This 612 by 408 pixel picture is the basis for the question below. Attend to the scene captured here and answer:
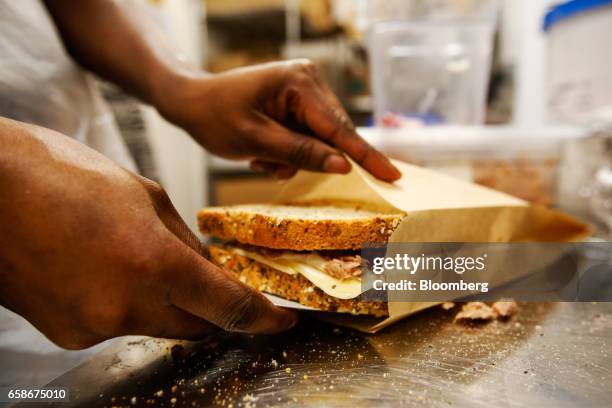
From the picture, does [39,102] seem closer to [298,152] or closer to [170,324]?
[298,152]

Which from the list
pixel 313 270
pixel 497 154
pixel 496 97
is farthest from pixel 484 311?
pixel 496 97

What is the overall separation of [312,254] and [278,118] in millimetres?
432

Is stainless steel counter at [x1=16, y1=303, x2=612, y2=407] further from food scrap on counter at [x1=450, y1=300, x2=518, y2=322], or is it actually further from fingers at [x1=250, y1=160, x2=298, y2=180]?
fingers at [x1=250, y1=160, x2=298, y2=180]

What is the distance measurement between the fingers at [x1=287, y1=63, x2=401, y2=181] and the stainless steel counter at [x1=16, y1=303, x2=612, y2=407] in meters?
0.38

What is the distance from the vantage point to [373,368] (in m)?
0.66

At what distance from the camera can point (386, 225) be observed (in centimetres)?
80

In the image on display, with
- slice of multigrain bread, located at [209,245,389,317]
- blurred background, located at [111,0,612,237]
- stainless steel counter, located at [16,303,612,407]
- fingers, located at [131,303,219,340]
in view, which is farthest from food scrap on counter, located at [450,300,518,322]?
blurred background, located at [111,0,612,237]

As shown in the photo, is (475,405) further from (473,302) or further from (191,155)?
(191,155)

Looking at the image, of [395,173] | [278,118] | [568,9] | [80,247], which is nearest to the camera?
[80,247]

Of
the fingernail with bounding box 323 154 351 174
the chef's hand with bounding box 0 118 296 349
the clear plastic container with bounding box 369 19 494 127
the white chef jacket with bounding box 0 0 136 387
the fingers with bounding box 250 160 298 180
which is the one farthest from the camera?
the clear plastic container with bounding box 369 19 494 127

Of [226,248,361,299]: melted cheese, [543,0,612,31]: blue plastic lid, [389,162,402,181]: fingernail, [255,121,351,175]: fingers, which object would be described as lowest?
[226,248,361,299]: melted cheese

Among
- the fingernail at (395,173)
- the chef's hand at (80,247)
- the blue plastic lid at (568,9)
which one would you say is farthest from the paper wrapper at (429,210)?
the blue plastic lid at (568,9)

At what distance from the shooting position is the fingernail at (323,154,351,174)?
100 centimetres

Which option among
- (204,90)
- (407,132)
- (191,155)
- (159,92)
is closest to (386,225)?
(204,90)
